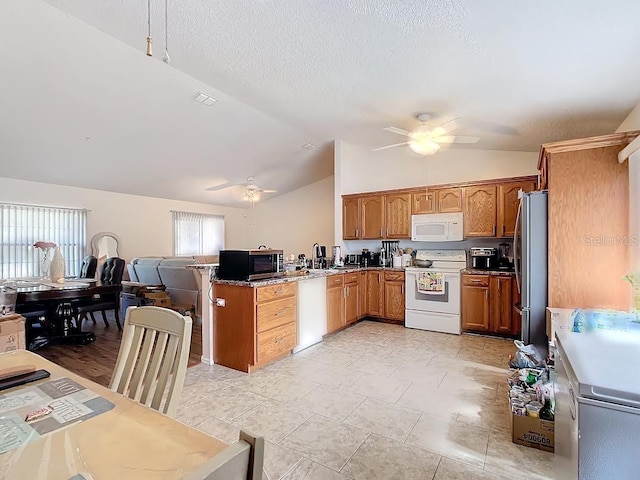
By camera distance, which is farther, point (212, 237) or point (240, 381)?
point (212, 237)

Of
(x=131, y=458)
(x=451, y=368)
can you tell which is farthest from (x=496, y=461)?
(x=131, y=458)

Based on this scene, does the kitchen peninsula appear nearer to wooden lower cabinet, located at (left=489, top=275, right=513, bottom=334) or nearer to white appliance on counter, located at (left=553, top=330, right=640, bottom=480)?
wooden lower cabinet, located at (left=489, top=275, right=513, bottom=334)

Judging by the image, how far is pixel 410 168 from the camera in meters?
5.56

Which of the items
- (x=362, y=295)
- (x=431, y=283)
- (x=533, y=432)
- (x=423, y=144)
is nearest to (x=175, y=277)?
(x=362, y=295)

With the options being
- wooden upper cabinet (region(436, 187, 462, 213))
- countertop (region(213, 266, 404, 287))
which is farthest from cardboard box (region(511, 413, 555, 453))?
wooden upper cabinet (region(436, 187, 462, 213))

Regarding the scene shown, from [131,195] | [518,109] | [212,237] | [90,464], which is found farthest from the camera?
[212,237]

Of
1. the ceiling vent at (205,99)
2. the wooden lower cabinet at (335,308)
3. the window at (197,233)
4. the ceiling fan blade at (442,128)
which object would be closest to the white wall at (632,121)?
the ceiling fan blade at (442,128)

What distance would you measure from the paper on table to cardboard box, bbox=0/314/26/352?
4344 millimetres

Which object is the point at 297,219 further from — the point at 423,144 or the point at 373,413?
the point at 373,413

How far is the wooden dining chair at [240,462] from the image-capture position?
0.47 meters

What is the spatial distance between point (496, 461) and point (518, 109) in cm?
301

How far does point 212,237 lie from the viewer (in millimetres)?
8117

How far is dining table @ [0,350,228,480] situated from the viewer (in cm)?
74

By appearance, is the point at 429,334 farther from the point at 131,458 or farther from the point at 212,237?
the point at 212,237
